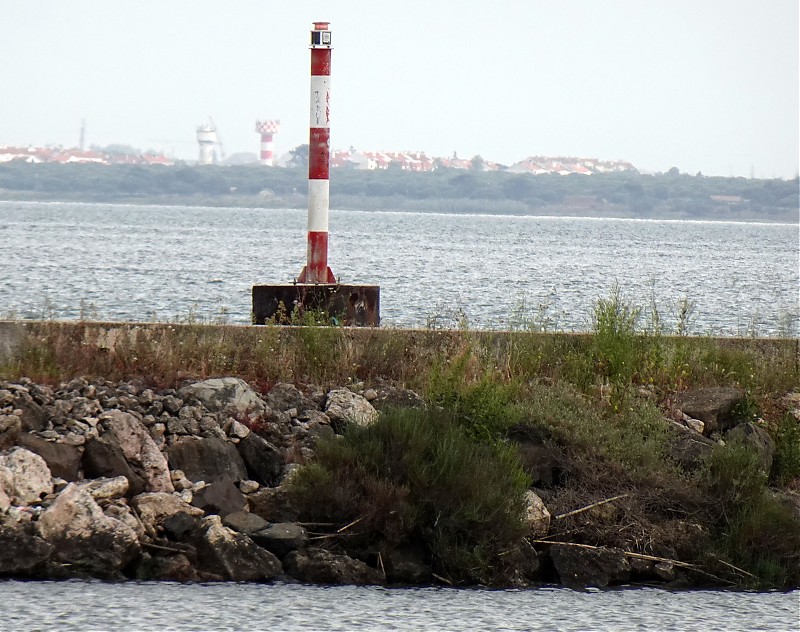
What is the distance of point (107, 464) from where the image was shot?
328 inches

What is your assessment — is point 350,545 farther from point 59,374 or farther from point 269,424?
point 59,374

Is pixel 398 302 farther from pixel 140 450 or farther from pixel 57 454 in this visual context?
pixel 57 454

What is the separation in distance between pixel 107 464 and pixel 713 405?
5.05m

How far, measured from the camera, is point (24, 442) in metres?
8.38

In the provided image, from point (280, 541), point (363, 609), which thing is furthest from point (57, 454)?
point (363, 609)

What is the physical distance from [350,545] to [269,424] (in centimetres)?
163

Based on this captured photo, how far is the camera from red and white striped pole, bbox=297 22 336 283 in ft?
43.3

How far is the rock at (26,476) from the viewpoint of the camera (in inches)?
311

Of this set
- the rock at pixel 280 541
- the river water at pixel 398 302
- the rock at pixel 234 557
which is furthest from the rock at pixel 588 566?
the rock at pixel 234 557

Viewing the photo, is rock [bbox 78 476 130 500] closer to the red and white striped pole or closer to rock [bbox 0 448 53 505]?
rock [bbox 0 448 53 505]

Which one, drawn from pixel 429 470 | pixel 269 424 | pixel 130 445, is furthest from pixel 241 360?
pixel 429 470

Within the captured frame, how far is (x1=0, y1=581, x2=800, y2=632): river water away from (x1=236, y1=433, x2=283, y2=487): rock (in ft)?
4.51

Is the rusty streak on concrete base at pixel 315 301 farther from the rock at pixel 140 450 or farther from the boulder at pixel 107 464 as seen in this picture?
the boulder at pixel 107 464

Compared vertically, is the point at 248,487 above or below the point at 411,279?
above
